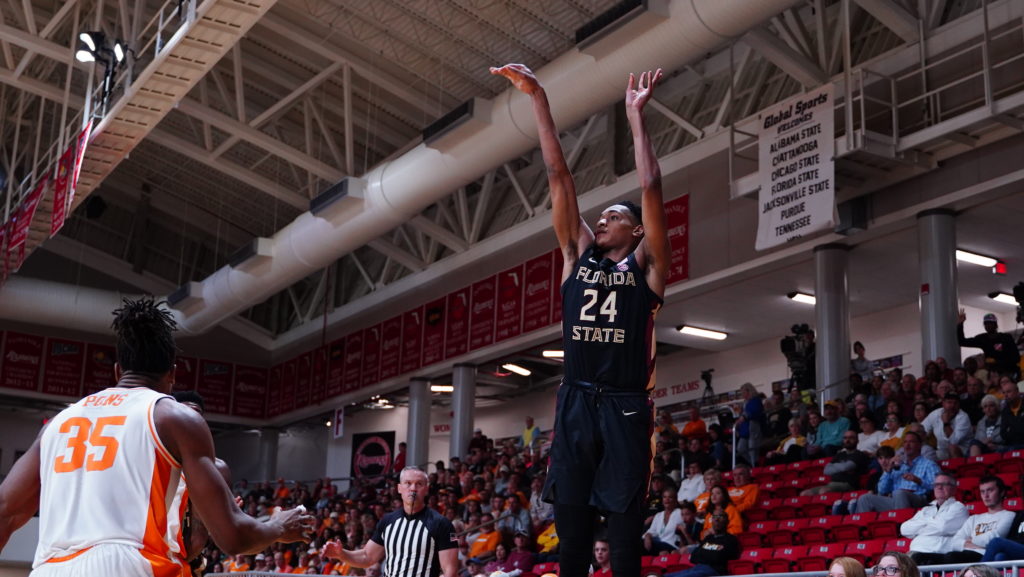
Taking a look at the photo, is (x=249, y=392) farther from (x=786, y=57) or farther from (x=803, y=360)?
(x=786, y=57)

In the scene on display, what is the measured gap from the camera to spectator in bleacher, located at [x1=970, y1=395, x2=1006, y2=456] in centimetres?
1225

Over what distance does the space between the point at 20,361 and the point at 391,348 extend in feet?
32.5

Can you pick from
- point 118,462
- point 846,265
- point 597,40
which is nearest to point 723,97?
point 846,265

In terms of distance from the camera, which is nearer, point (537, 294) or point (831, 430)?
point (831, 430)

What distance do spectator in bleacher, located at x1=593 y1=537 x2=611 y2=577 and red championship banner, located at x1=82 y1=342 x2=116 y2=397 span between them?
1994 cm

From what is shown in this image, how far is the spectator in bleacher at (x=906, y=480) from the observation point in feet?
38.1

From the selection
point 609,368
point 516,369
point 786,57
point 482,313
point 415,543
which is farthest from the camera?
point 516,369

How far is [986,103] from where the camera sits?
13422 millimetres

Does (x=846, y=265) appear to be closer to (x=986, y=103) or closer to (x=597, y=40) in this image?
(x=986, y=103)

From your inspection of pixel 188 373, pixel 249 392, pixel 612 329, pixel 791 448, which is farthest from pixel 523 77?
pixel 249 392

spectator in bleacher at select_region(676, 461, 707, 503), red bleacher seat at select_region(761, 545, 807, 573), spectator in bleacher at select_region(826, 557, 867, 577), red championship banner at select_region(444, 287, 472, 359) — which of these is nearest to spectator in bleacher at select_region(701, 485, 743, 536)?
red bleacher seat at select_region(761, 545, 807, 573)

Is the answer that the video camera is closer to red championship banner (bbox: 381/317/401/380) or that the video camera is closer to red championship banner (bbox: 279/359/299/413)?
red championship banner (bbox: 381/317/401/380)

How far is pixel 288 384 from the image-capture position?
31250 mm

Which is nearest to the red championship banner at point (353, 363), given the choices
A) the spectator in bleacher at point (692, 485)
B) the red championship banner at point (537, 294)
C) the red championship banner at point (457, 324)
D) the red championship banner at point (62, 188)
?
the red championship banner at point (457, 324)
